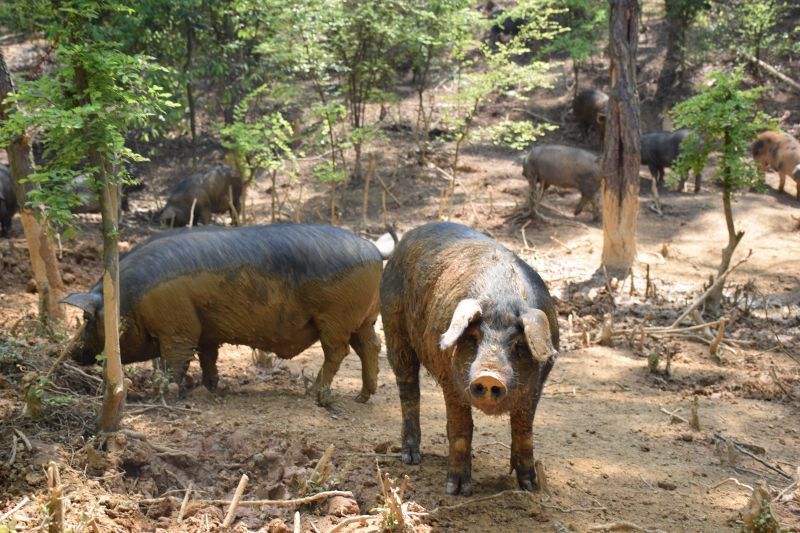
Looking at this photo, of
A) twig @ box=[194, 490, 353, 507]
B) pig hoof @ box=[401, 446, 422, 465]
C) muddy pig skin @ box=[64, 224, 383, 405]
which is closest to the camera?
twig @ box=[194, 490, 353, 507]

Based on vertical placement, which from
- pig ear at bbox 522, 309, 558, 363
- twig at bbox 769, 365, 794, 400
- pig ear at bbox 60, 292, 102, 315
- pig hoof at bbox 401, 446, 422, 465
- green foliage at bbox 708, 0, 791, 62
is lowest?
twig at bbox 769, 365, 794, 400

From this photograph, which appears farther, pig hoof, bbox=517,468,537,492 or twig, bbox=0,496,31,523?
pig hoof, bbox=517,468,537,492

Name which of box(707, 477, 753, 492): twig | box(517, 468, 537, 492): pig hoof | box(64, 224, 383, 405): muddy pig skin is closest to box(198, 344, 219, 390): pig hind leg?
box(64, 224, 383, 405): muddy pig skin

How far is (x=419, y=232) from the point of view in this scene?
5195 millimetres

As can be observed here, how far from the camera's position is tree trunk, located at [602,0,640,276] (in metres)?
11.8

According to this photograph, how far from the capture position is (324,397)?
634 centimetres

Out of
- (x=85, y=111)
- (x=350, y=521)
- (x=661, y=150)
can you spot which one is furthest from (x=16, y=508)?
(x=661, y=150)

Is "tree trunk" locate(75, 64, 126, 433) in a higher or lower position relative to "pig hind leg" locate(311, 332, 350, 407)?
higher

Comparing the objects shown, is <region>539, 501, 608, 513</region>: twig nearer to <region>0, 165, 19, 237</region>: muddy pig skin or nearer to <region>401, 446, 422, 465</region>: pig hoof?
<region>401, 446, 422, 465</region>: pig hoof

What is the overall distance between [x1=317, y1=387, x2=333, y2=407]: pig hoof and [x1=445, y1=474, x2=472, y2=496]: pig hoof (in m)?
2.12

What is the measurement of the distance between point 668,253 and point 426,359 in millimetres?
9833

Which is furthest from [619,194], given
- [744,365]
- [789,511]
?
[789,511]

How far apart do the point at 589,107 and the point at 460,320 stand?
1779 cm

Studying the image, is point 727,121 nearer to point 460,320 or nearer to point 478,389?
point 460,320
